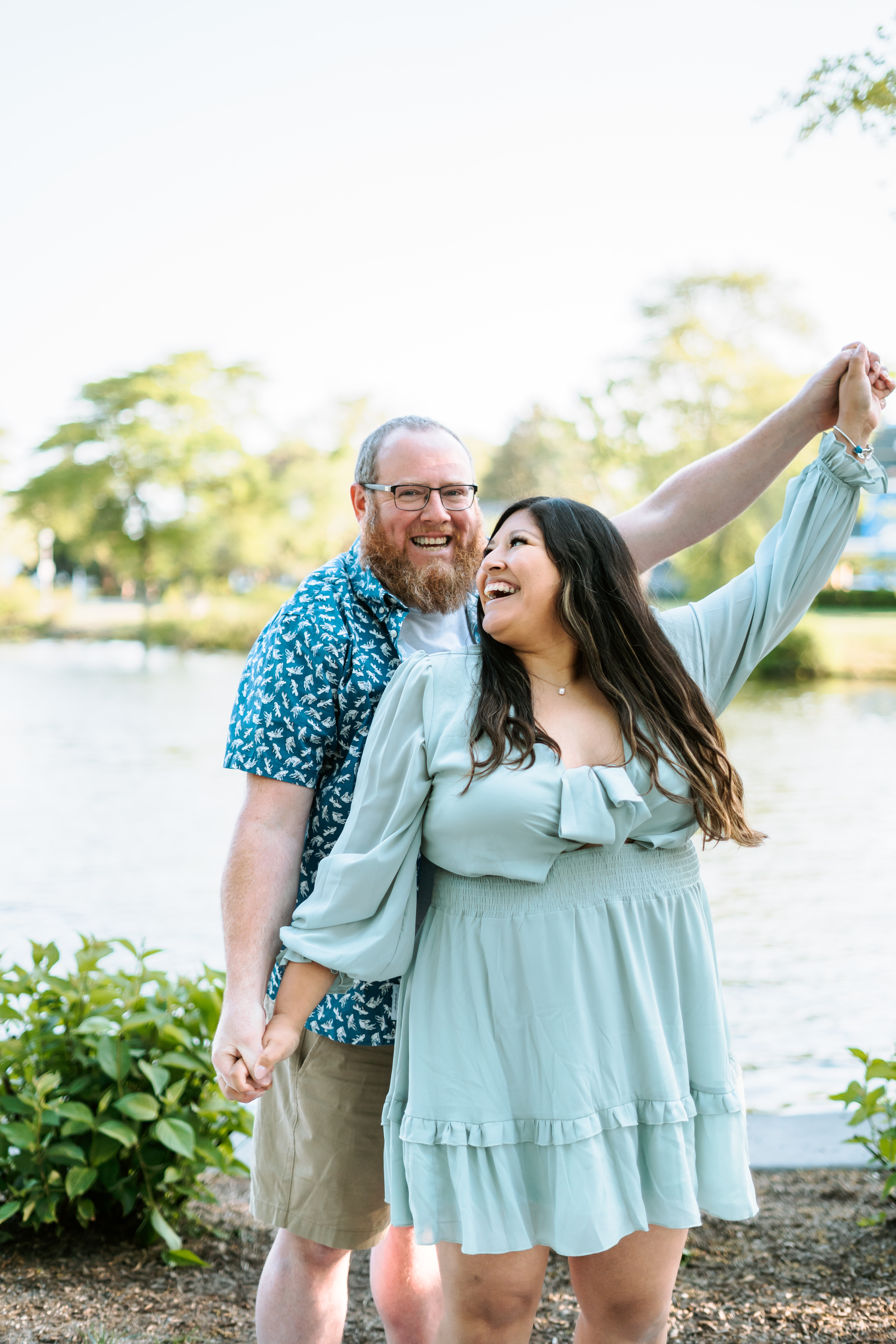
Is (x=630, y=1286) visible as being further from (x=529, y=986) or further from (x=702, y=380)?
(x=702, y=380)

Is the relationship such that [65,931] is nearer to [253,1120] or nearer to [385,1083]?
[253,1120]

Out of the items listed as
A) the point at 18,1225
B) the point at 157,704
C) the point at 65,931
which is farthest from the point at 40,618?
the point at 18,1225

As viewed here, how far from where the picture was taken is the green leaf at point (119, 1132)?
8.36ft

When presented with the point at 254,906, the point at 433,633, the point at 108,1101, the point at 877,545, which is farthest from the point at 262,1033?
the point at 877,545

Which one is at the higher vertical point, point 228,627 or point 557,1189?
point 557,1189

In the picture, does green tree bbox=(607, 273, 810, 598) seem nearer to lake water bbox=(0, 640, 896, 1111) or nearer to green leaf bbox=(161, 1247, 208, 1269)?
lake water bbox=(0, 640, 896, 1111)

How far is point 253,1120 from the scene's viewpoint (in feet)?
8.94

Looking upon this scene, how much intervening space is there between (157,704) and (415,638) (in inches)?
828

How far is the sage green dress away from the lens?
1721 millimetres

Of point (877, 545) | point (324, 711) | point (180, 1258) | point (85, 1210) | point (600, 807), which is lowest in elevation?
point (180, 1258)

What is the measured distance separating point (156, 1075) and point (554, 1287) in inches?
42.4

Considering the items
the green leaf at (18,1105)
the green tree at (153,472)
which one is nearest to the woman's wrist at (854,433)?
the green leaf at (18,1105)

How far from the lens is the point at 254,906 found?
1.90 metres

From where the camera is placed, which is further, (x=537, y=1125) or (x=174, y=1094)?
(x=174, y=1094)
